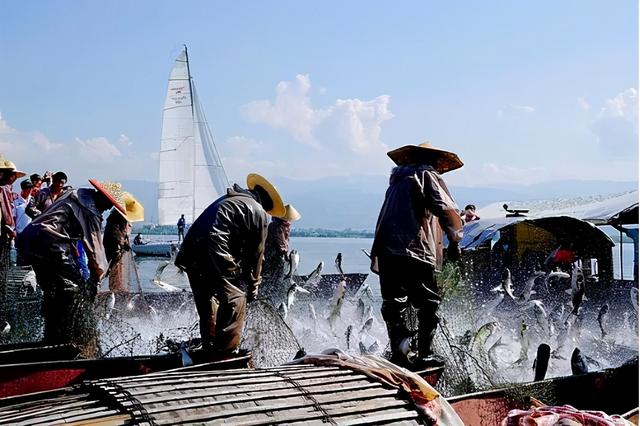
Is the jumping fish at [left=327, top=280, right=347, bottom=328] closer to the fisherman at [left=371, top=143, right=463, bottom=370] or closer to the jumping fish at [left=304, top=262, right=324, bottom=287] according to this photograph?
the jumping fish at [left=304, top=262, right=324, bottom=287]

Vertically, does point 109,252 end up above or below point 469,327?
above

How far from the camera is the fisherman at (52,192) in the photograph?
11.9 m

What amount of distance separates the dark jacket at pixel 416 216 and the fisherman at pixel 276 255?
6.29 meters

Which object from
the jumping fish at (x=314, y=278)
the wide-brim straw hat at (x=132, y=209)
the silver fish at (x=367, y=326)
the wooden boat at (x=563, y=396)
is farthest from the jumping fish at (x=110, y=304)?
the wooden boat at (x=563, y=396)

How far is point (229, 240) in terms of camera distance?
24.0 ft

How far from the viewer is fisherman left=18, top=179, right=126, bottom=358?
26.4 ft

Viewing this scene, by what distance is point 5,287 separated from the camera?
1040 centimetres

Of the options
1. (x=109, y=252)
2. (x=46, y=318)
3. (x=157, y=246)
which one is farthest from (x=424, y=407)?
(x=157, y=246)

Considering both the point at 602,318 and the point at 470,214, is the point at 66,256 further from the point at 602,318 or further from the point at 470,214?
the point at 470,214

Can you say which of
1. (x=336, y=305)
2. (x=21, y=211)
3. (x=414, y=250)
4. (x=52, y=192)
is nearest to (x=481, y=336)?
(x=414, y=250)

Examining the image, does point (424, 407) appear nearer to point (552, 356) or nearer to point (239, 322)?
point (239, 322)

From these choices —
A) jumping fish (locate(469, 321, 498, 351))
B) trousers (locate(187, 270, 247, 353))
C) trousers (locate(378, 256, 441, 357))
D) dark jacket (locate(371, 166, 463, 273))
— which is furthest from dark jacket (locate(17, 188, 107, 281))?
jumping fish (locate(469, 321, 498, 351))

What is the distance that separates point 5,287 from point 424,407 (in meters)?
7.63

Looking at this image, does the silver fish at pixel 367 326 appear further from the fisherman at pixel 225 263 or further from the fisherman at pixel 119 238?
the fisherman at pixel 225 263
